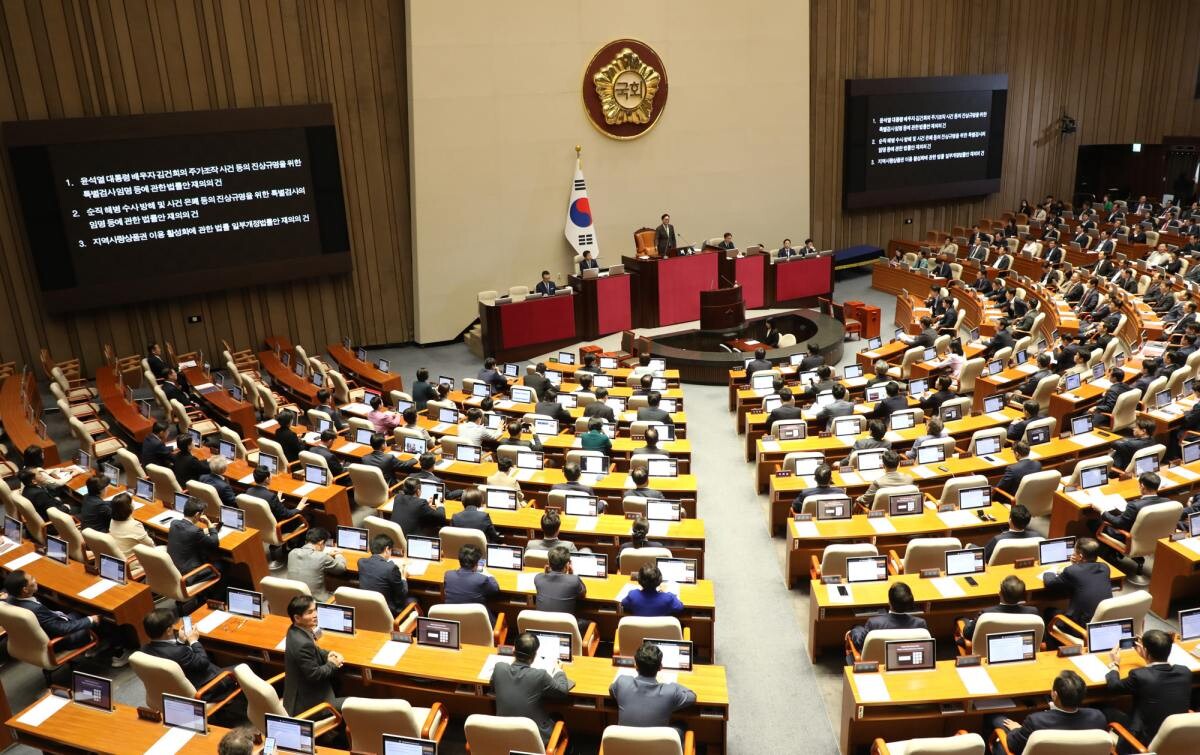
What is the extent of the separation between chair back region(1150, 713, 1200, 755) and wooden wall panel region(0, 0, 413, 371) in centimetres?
1457

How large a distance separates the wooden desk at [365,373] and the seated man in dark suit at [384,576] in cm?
674

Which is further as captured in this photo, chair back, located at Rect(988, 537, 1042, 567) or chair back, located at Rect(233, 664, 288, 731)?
chair back, located at Rect(988, 537, 1042, 567)

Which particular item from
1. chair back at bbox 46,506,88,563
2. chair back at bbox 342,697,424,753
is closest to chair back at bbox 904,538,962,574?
chair back at bbox 342,697,424,753

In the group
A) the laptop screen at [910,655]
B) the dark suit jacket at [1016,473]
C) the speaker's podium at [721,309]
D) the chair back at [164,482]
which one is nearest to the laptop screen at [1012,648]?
the laptop screen at [910,655]

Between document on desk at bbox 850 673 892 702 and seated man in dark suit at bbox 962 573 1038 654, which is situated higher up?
seated man in dark suit at bbox 962 573 1038 654

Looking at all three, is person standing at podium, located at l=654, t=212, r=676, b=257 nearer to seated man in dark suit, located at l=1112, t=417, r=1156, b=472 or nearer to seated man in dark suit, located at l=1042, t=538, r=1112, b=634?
seated man in dark suit, located at l=1112, t=417, r=1156, b=472

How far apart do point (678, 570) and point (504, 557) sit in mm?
1433

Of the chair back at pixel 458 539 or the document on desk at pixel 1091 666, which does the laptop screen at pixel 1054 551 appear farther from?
the chair back at pixel 458 539

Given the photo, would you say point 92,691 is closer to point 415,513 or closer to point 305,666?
point 305,666

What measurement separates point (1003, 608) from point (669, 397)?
6311 mm

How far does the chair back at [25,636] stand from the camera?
19.8ft

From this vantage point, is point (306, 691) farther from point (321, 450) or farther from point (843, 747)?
point (321, 450)

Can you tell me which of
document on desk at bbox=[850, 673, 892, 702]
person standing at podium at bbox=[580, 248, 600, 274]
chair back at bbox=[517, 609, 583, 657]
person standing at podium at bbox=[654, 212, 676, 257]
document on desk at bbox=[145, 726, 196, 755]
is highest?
person standing at podium at bbox=[654, 212, 676, 257]

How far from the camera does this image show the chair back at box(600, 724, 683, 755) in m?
4.48
